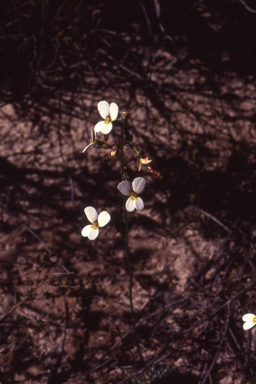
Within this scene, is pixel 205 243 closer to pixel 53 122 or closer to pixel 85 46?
pixel 53 122

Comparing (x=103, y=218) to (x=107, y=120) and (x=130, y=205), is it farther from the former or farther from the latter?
(x=107, y=120)

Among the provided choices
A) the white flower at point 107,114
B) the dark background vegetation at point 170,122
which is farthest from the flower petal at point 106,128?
the dark background vegetation at point 170,122

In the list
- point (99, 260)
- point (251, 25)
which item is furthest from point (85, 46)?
point (99, 260)

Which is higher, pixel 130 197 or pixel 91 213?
pixel 130 197

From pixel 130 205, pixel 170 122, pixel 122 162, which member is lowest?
pixel 170 122

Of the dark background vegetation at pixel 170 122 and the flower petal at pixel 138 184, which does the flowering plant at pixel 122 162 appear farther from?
the dark background vegetation at pixel 170 122

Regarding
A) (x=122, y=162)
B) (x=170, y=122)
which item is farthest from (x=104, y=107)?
(x=170, y=122)

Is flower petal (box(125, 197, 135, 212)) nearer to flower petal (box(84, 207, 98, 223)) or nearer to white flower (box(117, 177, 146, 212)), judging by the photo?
white flower (box(117, 177, 146, 212))

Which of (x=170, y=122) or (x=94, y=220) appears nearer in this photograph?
(x=94, y=220)
